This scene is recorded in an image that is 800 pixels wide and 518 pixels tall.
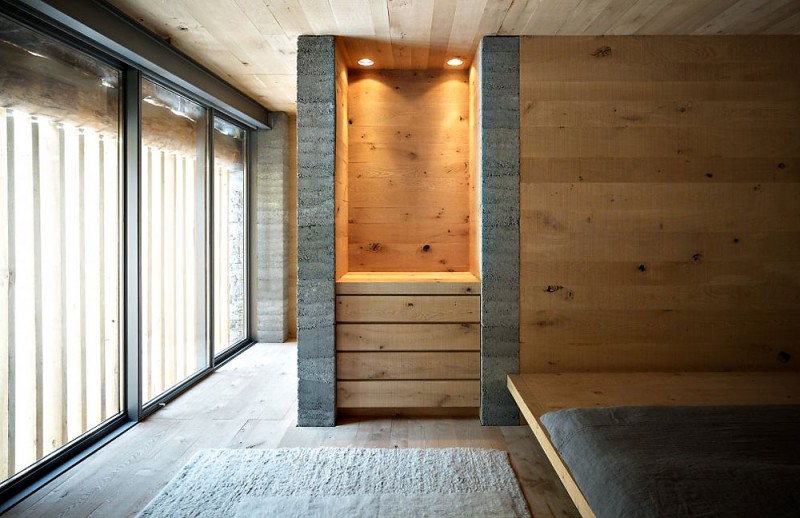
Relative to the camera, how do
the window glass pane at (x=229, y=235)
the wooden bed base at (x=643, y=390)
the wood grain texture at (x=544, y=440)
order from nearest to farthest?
the wood grain texture at (x=544, y=440) → the wooden bed base at (x=643, y=390) → the window glass pane at (x=229, y=235)

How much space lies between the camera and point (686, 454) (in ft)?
5.26

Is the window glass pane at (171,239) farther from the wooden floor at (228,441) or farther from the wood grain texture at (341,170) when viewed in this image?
the wood grain texture at (341,170)

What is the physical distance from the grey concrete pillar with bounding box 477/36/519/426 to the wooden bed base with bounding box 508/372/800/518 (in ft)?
0.58

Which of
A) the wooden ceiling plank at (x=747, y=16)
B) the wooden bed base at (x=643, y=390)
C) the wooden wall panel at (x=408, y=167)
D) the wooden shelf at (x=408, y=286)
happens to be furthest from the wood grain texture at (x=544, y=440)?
the wooden ceiling plank at (x=747, y=16)

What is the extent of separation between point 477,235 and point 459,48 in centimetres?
115

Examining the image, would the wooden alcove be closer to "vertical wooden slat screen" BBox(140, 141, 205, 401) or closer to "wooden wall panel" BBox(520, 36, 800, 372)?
"wooden wall panel" BBox(520, 36, 800, 372)

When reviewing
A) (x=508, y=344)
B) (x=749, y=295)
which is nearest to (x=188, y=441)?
(x=508, y=344)

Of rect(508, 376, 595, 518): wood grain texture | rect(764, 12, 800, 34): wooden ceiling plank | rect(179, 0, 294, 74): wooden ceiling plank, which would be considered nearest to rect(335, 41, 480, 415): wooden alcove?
rect(179, 0, 294, 74): wooden ceiling plank

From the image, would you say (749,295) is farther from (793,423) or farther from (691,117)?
(793,423)

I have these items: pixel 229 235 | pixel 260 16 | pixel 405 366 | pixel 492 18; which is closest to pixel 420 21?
pixel 492 18

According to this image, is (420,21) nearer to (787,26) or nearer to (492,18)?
(492,18)

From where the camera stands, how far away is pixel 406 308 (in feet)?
9.91

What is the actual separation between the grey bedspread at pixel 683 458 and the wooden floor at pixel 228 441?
48 centimetres

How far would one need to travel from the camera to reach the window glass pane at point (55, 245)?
214 cm
